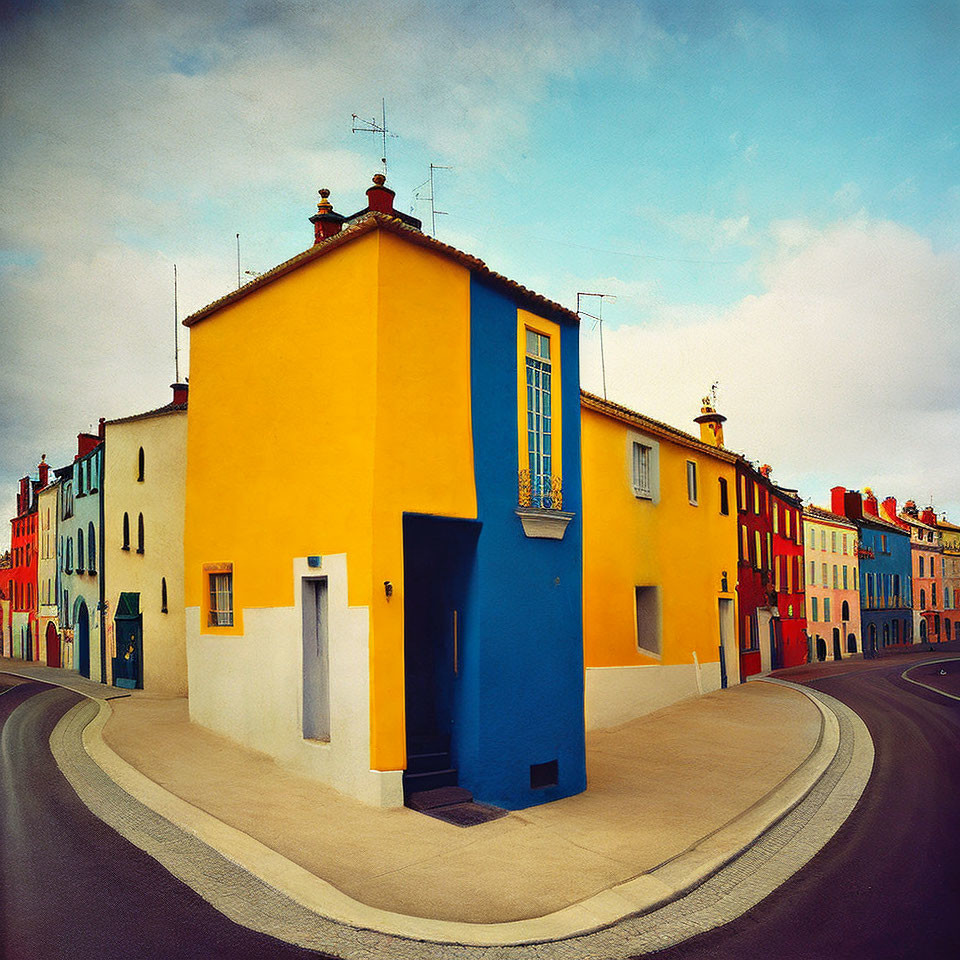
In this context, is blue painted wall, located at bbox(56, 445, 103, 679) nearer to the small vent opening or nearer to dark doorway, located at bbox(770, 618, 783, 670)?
the small vent opening

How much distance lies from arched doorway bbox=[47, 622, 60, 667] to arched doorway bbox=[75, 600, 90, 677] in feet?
26.8

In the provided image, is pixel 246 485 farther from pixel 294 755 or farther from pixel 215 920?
pixel 215 920

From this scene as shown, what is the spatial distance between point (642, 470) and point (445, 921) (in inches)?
687

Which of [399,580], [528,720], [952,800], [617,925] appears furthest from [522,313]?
[952,800]

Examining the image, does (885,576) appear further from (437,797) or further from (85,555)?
(437,797)

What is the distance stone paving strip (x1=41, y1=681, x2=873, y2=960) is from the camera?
7.17m

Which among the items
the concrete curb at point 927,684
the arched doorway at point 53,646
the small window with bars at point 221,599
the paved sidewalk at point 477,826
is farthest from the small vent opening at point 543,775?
the arched doorway at point 53,646

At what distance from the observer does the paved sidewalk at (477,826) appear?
844 cm

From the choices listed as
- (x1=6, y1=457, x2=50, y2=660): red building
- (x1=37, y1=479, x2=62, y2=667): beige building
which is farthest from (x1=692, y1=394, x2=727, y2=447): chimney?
(x1=6, y1=457, x2=50, y2=660): red building

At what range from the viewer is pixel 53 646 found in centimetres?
3819

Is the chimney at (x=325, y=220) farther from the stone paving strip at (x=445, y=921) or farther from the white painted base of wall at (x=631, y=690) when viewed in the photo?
the white painted base of wall at (x=631, y=690)

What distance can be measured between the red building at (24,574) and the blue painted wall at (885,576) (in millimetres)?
53278

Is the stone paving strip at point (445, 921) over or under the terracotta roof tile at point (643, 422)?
under

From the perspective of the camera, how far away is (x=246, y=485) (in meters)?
14.0
